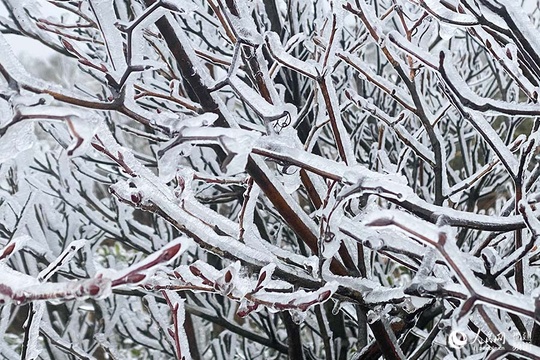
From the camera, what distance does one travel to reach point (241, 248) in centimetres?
142

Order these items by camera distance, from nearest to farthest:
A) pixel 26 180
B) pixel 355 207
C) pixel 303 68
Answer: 1. pixel 303 68
2. pixel 355 207
3. pixel 26 180

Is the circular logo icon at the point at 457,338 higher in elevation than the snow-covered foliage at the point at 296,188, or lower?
lower

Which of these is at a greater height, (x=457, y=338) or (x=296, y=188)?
(x=296, y=188)

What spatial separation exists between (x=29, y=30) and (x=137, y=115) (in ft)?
5.91

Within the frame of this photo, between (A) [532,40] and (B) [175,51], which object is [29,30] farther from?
(A) [532,40]

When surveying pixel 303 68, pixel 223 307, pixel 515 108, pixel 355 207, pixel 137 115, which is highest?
pixel 137 115

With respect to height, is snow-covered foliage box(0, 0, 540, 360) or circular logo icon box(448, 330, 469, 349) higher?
snow-covered foliage box(0, 0, 540, 360)

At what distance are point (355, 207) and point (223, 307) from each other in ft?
6.31

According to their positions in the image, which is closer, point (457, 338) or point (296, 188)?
point (457, 338)

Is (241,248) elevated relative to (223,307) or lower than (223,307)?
elevated

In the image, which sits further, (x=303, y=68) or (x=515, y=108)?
(x=303, y=68)

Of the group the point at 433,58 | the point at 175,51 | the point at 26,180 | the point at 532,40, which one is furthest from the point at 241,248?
the point at 26,180

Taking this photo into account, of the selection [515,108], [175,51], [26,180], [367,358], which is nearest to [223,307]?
[26,180]

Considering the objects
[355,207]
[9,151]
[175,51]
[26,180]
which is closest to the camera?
[9,151]
